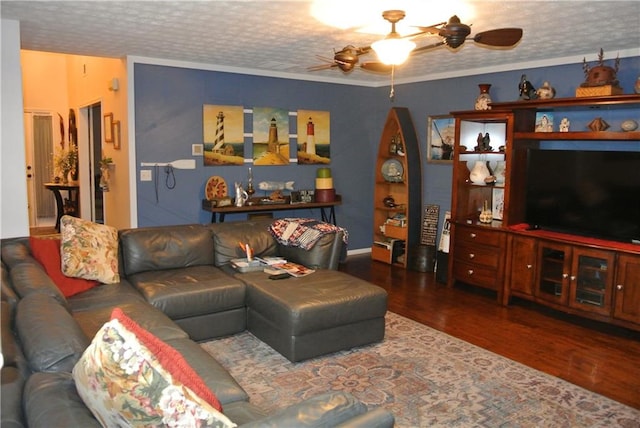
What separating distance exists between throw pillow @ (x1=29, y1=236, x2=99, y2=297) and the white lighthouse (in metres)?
3.50

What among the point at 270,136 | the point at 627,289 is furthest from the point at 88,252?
the point at 627,289

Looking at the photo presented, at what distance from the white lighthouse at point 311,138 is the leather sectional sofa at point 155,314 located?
2052 mm

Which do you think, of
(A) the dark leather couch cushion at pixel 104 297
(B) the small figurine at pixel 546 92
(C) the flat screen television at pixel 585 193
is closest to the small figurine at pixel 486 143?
(C) the flat screen television at pixel 585 193

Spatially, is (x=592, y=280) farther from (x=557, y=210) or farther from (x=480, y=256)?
(x=480, y=256)

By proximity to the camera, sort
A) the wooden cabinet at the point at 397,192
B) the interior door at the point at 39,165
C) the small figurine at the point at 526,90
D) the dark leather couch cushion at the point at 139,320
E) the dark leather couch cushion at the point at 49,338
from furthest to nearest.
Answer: the interior door at the point at 39,165, the wooden cabinet at the point at 397,192, the small figurine at the point at 526,90, the dark leather couch cushion at the point at 139,320, the dark leather couch cushion at the point at 49,338

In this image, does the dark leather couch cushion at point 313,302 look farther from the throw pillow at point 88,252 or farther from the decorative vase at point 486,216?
the decorative vase at point 486,216

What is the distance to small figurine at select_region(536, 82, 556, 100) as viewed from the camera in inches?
186

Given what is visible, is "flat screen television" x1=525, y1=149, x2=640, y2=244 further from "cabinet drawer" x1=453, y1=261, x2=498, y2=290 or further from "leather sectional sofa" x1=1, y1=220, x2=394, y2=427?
"leather sectional sofa" x1=1, y1=220, x2=394, y2=427

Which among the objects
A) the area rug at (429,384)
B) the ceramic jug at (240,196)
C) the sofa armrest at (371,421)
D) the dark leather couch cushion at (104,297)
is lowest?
the area rug at (429,384)

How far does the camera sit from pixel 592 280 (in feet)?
13.9

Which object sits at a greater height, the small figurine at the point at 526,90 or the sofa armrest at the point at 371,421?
the small figurine at the point at 526,90

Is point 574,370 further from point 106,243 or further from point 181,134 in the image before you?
point 181,134

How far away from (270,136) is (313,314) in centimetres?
330

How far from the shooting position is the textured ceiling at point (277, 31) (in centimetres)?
334
